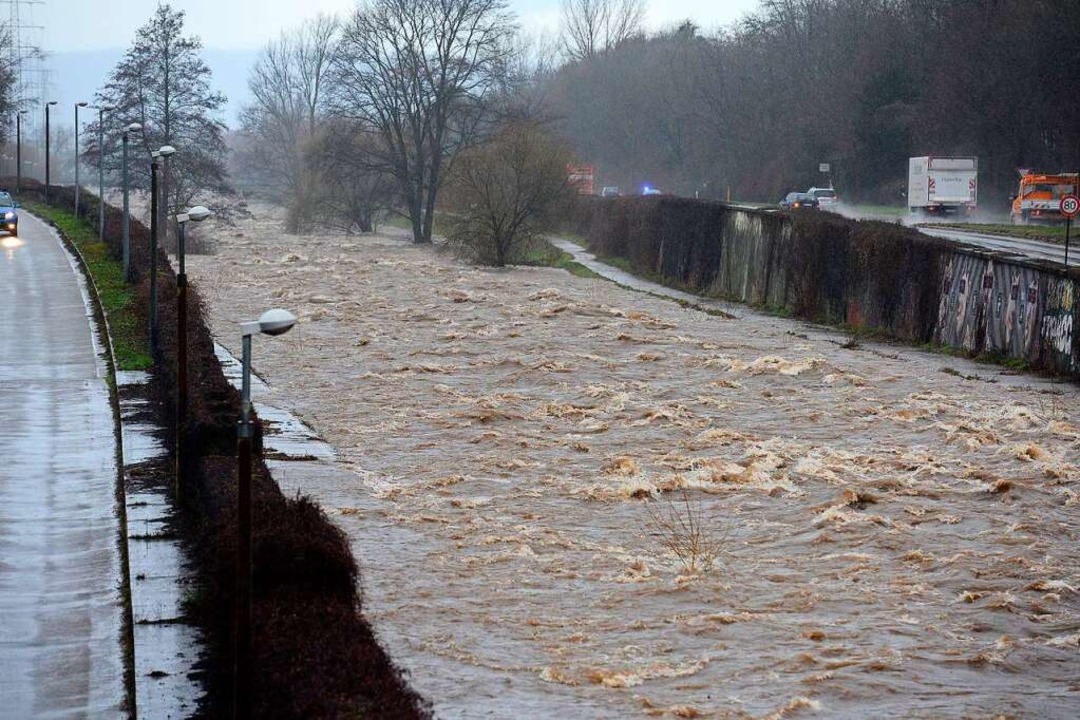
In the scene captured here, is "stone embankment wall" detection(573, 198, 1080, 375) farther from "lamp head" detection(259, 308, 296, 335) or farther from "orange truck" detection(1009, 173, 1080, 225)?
"lamp head" detection(259, 308, 296, 335)

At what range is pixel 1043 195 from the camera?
59156 mm

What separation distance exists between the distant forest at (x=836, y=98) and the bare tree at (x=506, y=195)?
23547 mm

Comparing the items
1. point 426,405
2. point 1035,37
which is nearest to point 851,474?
point 426,405

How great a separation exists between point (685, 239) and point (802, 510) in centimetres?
3606

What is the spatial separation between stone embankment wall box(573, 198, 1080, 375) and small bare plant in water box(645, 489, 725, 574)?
41.9 ft

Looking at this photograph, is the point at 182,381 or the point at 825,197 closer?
the point at 182,381

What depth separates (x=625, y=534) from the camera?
63.8 ft

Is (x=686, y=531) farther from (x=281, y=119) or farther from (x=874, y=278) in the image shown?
(x=281, y=119)

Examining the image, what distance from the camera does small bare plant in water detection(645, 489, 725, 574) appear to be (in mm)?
18145

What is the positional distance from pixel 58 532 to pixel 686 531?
762 centimetres

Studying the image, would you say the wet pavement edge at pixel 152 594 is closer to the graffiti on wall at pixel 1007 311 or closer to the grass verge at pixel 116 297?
the grass verge at pixel 116 297

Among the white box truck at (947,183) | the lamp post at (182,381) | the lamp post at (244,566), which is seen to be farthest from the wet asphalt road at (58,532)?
the white box truck at (947,183)

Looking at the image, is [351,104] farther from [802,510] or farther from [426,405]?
[802,510]

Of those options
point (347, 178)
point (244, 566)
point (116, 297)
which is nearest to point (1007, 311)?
point (116, 297)
